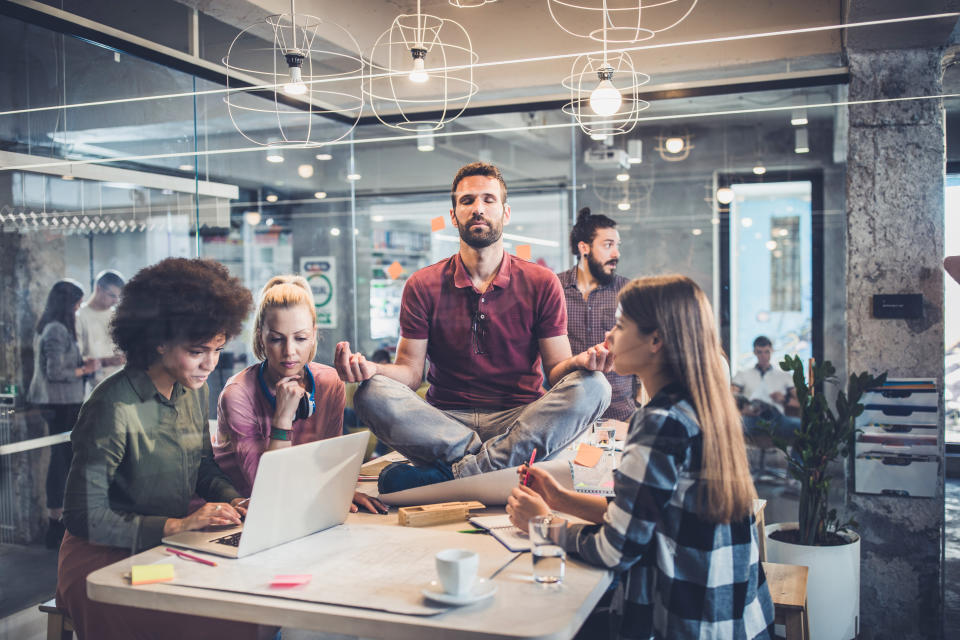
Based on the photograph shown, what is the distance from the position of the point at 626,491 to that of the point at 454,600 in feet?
1.41

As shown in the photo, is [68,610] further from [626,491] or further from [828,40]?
[828,40]

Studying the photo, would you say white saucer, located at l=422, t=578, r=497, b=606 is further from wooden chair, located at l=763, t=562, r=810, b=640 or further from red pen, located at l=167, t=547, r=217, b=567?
Answer: wooden chair, located at l=763, t=562, r=810, b=640

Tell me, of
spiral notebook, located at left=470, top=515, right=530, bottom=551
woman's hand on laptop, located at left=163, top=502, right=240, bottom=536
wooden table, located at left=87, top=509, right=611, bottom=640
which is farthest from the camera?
woman's hand on laptop, located at left=163, top=502, right=240, bottom=536

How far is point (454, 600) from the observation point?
49.4 inches

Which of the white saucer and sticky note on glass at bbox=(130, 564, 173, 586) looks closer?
the white saucer

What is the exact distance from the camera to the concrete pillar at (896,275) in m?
2.91

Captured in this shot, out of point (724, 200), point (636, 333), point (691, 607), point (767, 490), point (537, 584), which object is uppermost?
point (724, 200)

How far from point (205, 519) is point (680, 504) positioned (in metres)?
1.10

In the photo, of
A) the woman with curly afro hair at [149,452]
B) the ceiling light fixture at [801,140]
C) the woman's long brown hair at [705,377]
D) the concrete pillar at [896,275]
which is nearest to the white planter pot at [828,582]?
the concrete pillar at [896,275]

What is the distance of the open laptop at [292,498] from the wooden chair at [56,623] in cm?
62

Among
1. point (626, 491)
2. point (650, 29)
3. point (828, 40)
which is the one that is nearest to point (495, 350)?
point (626, 491)

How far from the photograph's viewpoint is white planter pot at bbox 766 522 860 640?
2.83 metres

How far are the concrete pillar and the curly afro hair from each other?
2.47m

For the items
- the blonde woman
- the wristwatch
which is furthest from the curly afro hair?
the wristwatch
